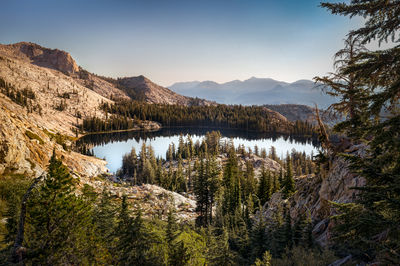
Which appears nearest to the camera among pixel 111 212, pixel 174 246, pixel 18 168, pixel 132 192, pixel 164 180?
pixel 174 246

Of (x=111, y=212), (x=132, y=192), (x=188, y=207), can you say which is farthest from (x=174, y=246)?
(x=188, y=207)

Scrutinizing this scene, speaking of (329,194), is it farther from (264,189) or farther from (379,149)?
(264,189)

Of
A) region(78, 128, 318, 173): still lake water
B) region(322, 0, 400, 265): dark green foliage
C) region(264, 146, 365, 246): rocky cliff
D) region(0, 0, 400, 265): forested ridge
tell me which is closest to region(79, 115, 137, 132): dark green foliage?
region(78, 128, 318, 173): still lake water

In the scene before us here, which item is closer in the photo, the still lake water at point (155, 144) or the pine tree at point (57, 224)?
the pine tree at point (57, 224)

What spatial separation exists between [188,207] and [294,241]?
30039mm

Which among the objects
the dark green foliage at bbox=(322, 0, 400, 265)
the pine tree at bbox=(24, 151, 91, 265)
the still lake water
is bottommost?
the still lake water

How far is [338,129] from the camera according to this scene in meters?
9.39

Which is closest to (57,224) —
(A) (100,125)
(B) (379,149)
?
(B) (379,149)

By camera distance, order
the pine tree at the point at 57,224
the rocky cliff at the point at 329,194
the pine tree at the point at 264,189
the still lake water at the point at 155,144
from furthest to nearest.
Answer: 1. the still lake water at the point at 155,144
2. the pine tree at the point at 264,189
3. the rocky cliff at the point at 329,194
4. the pine tree at the point at 57,224

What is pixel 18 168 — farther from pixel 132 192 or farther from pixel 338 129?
pixel 338 129

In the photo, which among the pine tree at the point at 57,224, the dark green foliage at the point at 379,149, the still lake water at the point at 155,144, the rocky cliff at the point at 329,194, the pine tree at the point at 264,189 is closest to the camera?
the dark green foliage at the point at 379,149

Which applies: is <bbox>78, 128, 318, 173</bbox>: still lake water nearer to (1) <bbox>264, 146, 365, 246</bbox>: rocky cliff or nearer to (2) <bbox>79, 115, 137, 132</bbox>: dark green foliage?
(2) <bbox>79, 115, 137, 132</bbox>: dark green foliage

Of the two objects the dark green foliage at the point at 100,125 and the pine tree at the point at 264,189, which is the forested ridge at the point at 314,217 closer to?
the pine tree at the point at 264,189

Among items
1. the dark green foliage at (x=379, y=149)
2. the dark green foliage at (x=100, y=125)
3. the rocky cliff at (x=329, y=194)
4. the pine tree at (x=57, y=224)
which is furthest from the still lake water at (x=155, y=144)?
the dark green foliage at (x=379, y=149)
